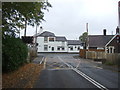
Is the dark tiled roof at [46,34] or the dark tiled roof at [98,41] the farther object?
the dark tiled roof at [46,34]

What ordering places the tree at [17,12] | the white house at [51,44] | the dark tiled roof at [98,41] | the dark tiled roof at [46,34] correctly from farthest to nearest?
the dark tiled roof at [46,34] → the white house at [51,44] → the dark tiled roof at [98,41] → the tree at [17,12]

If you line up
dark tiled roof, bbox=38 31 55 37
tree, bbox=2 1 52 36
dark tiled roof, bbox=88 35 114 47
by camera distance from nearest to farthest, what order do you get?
tree, bbox=2 1 52 36
dark tiled roof, bbox=88 35 114 47
dark tiled roof, bbox=38 31 55 37

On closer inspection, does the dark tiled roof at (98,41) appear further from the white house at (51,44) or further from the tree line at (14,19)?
the tree line at (14,19)

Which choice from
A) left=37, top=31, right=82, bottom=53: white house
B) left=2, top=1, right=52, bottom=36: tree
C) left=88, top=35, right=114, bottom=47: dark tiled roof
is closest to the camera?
left=2, top=1, right=52, bottom=36: tree

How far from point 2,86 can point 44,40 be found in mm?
66188

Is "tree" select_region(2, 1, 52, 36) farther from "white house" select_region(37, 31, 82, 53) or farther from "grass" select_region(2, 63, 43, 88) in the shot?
"white house" select_region(37, 31, 82, 53)

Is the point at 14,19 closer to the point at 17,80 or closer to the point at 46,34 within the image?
the point at 17,80

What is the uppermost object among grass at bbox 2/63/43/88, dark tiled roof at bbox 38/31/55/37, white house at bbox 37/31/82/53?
dark tiled roof at bbox 38/31/55/37

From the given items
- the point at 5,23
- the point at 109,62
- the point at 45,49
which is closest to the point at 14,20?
the point at 5,23

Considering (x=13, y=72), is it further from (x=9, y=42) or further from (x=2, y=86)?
(x=2, y=86)

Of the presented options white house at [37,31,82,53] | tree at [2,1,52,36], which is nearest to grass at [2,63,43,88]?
tree at [2,1,52,36]

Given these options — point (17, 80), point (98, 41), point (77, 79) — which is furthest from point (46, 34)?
point (17, 80)

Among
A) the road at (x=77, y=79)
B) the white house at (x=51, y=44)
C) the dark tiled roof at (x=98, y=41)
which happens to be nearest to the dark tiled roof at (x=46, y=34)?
the white house at (x=51, y=44)

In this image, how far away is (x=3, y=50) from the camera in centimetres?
1201
